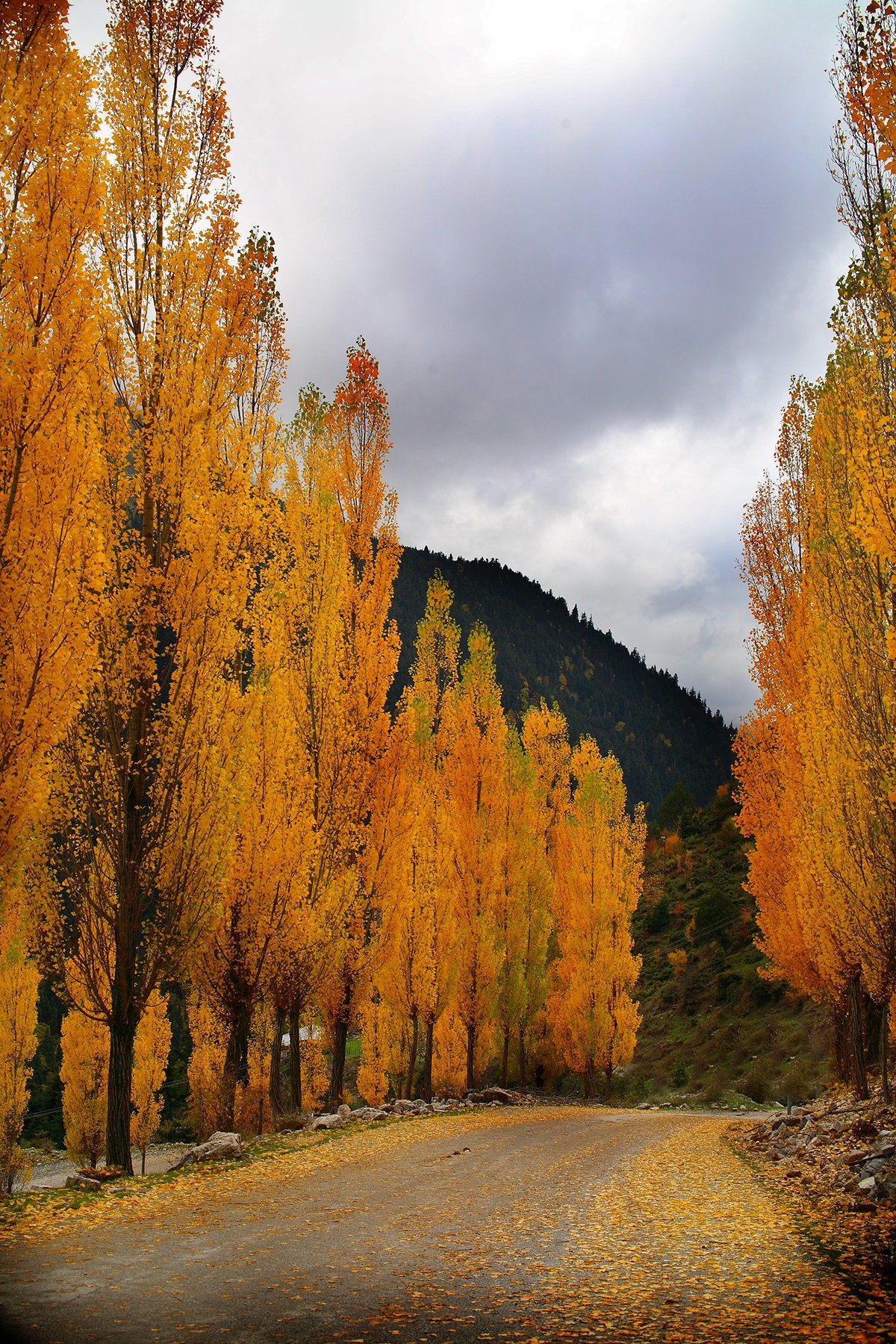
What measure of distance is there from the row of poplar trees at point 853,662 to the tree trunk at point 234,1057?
9.88 m

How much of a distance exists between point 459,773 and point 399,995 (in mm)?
5919

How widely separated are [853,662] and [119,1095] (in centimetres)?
1152

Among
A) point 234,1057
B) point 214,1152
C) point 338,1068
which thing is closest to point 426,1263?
point 214,1152

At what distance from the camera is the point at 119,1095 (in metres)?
8.73

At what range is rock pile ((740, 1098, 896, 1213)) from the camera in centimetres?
769

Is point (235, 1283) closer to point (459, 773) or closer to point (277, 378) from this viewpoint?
point (277, 378)

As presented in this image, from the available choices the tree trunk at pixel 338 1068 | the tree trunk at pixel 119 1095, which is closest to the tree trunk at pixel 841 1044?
the tree trunk at pixel 338 1068

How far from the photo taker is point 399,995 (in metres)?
18.3

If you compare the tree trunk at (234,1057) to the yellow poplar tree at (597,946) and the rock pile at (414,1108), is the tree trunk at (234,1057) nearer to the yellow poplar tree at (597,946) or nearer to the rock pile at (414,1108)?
the rock pile at (414,1108)

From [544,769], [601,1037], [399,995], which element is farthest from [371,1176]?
[544,769]

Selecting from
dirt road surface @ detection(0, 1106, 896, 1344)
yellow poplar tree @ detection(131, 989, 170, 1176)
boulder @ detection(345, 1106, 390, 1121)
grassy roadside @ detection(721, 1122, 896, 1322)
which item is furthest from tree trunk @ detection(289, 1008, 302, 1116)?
yellow poplar tree @ detection(131, 989, 170, 1176)

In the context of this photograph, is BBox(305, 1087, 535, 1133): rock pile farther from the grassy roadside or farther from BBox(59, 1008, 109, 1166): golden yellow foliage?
BBox(59, 1008, 109, 1166): golden yellow foliage

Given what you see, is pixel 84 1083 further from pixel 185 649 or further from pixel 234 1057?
pixel 185 649

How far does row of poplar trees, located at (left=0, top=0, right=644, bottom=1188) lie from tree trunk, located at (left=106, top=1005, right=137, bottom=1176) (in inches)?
1.4
